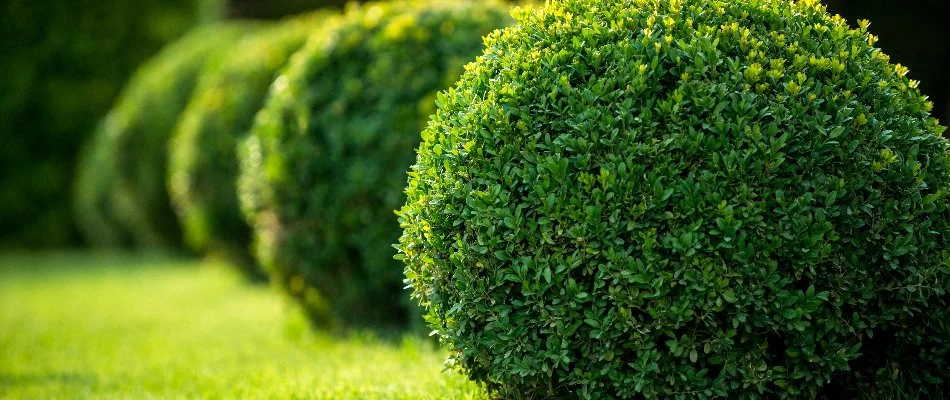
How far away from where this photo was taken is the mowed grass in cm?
506

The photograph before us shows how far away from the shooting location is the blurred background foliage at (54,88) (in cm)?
1812

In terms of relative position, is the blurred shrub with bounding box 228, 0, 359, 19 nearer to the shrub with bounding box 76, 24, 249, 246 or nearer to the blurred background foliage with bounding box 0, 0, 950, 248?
the blurred background foliage with bounding box 0, 0, 950, 248

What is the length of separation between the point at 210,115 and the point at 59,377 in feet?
15.3

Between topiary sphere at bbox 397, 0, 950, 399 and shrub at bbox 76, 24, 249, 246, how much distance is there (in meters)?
10.7

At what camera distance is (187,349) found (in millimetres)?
7559

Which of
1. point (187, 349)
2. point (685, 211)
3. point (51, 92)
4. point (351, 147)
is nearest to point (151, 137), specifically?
point (51, 92)

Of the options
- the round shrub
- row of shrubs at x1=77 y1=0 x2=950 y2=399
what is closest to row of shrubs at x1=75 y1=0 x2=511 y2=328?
the round shrub

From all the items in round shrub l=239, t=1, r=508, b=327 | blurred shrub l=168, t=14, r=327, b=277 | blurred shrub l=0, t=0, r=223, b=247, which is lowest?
blurred shrub l=0, t=0, r=223, b=247

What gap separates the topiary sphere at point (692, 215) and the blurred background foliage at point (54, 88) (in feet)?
54.0

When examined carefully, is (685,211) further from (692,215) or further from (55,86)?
(55,86)

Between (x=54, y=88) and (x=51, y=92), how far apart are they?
101mm

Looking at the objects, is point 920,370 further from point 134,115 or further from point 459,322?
point 134,115

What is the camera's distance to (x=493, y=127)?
3828mm

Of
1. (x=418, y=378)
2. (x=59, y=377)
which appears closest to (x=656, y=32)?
(x=418, y=378)
